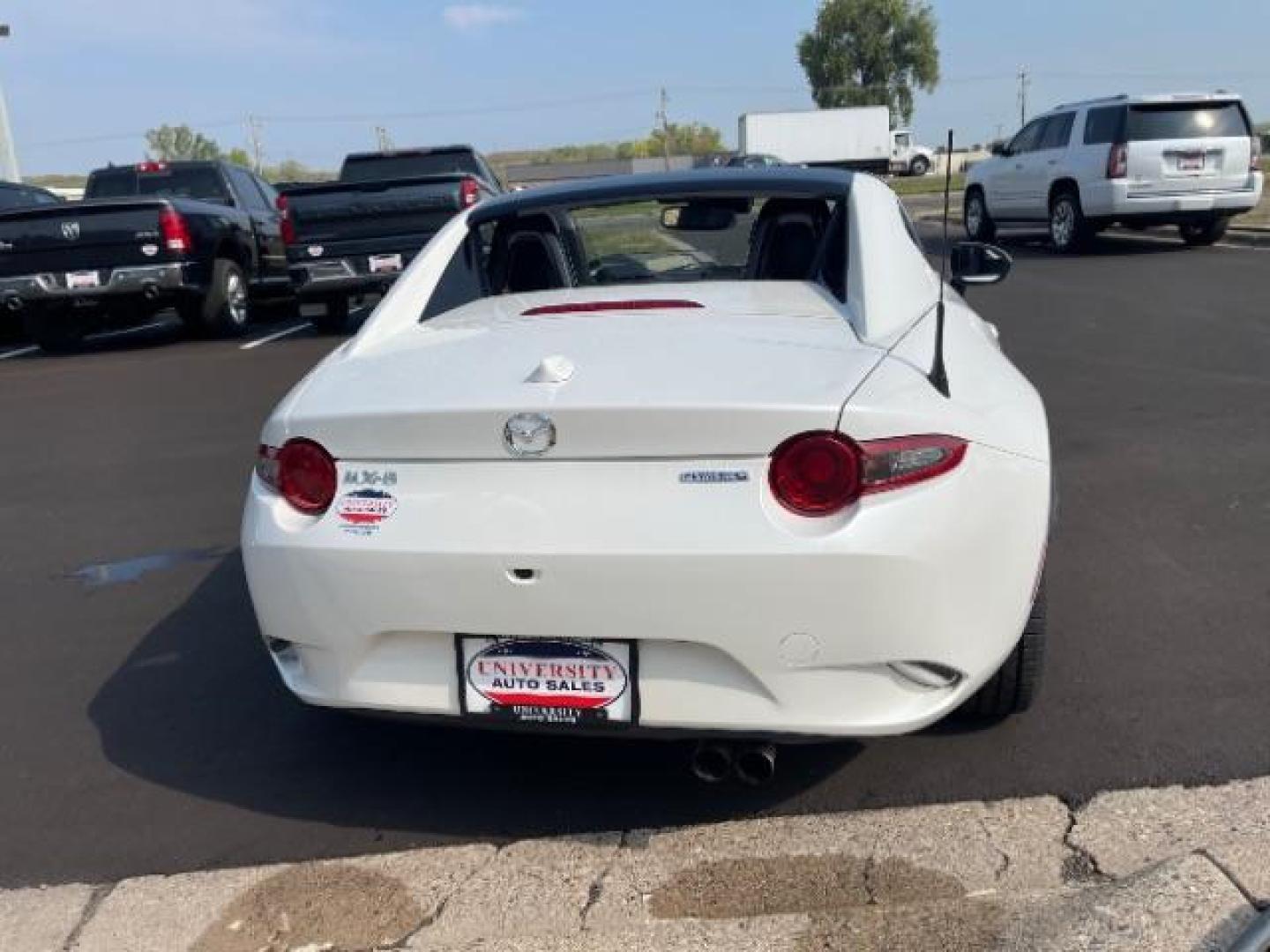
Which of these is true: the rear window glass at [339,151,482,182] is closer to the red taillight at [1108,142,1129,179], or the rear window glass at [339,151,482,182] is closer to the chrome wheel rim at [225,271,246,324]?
the chrome wheel rim at [225,271,246,324]

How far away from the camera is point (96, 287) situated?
36.7ft

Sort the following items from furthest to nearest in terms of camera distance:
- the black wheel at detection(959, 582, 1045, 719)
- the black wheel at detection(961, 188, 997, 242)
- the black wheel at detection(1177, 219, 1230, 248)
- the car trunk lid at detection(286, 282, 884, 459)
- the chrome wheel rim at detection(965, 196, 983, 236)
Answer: the chrome wheel rim at detection(965, 196, 983, 236)
the black wheel at detection(961, 188, 997, 242)
the black wheel at detection(1177, 219, 1230, 248)
the black wheel at detection(959, 582, 1045, 719)
the car trunk lid at detection(286, 282, 884, 459)

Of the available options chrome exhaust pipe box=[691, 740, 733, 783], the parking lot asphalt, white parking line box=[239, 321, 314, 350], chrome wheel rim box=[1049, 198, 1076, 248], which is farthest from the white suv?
chrome exhaust pipe box=[691, 740, 733, 783]

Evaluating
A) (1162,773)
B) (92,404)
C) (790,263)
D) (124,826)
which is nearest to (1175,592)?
(1162,773)

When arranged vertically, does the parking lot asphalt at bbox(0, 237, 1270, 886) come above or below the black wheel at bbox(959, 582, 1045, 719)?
below

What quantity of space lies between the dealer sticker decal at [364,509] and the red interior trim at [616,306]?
3.22 feet

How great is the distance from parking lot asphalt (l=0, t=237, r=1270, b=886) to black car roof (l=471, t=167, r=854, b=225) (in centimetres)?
169

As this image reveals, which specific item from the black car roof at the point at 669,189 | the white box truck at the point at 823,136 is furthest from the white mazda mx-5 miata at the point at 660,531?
the white box truck at the point at 823,136

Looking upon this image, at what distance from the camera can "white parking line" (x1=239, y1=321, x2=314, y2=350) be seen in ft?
39.7

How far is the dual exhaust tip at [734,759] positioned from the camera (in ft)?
9.39

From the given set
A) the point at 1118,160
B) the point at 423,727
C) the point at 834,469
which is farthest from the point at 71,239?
the point at 1118,160

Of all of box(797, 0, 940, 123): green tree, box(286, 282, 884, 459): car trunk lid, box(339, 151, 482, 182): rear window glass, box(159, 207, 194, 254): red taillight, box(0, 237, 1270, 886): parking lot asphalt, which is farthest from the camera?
box(797, 0, 940, 123): green tree

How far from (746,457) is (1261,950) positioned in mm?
1335

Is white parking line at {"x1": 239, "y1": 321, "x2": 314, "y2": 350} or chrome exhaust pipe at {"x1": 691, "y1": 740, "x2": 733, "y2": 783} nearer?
chrome exhaust pipe at {"x1": 691, "y1": 740, "x2": 733, "y2": 783}
